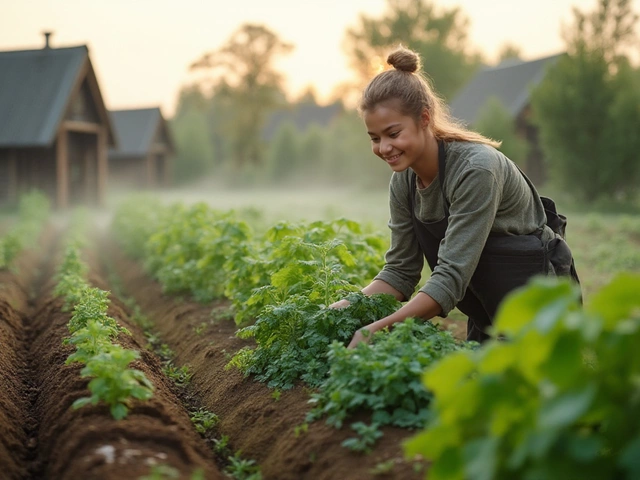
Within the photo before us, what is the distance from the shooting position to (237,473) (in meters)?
3.77

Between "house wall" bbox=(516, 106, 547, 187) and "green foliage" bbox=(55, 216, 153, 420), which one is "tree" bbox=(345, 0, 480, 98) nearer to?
"house wall" bbox=(516, 106, 547, 187)

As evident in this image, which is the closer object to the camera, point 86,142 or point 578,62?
point 578,62

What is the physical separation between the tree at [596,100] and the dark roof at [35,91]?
54.6 ft

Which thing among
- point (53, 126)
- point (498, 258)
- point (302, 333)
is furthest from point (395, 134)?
point (53, 126)

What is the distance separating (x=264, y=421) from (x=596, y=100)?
21332mm

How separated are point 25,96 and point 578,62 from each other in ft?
64.5

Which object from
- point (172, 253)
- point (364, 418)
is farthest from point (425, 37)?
point (364, 418)

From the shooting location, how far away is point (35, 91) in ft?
89.7

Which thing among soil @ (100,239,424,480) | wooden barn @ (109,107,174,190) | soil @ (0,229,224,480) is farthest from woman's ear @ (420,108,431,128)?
wooden barn @ (109,107,174,190)

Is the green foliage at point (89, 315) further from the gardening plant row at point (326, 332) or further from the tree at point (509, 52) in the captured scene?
the tree at point (509, 52)

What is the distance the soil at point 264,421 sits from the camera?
10.8 feet

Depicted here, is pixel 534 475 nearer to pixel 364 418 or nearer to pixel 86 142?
pixel 364 418

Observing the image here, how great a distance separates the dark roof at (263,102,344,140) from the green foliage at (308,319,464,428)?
7967 centimetres

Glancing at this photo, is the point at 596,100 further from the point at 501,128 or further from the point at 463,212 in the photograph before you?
the point at 463,212
